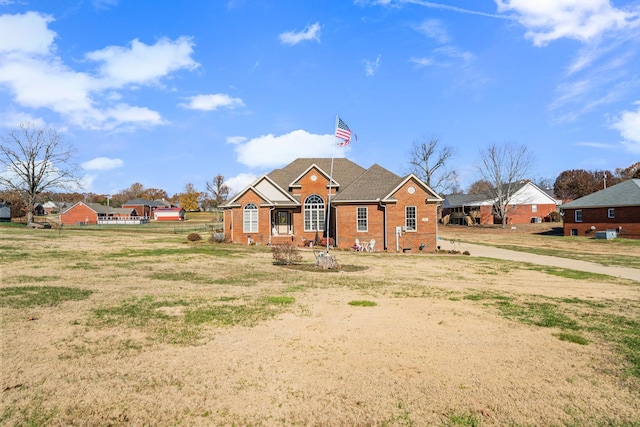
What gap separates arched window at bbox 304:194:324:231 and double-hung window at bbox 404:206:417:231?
7.49 m

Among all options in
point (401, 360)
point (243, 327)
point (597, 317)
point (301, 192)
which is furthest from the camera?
point (301, 192)

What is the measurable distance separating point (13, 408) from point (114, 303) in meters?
5.51

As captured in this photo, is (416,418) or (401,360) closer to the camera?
(416,418)

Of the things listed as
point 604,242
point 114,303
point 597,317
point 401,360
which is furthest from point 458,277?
point 604,242

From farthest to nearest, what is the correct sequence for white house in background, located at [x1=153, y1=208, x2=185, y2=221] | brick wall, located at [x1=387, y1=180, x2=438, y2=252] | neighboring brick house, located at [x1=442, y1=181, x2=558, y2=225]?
white house in background, located at [x1=153, y1=208, x2=185, y2=221] < neighboring brick house, located at [x1=442, y1=181, x2=558, y2=225] < brick wall, located at [x1=387, y1=180, x2=438, y2=252]

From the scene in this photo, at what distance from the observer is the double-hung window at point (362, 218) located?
2991cm

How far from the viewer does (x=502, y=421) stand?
4816mm

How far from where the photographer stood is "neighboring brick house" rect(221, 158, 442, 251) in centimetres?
2928

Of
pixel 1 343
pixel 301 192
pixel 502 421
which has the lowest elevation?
pixel 502 421

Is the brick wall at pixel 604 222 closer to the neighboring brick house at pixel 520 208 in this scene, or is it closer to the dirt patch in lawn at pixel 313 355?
the neighboring brick house at pixel 520 208

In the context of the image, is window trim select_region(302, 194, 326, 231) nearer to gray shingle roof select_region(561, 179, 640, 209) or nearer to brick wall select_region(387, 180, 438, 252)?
brick wall select_region(387, 180, 438, 252)

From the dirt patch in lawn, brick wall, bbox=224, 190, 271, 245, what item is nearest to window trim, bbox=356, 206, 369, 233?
brick wall, bbox=224, 190, 271, 245

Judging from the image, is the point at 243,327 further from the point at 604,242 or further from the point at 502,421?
the point at 604,242

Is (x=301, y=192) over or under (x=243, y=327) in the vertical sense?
over
